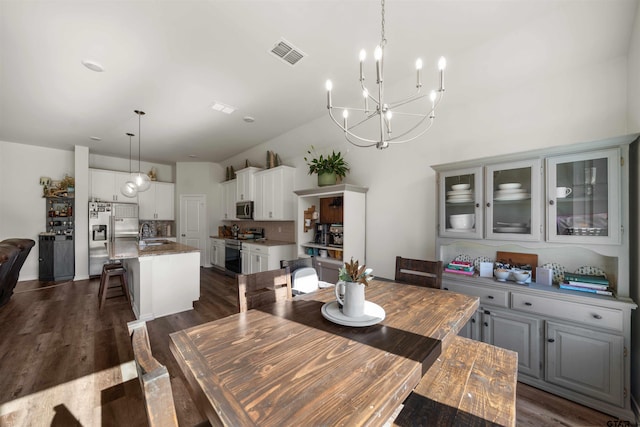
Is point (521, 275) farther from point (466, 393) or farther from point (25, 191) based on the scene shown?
point (25, 191)

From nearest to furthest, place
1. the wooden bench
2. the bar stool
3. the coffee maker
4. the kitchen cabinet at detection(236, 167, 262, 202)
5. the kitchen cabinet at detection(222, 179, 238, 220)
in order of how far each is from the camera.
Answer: the wooden bench
the bar stool
the coffee maker
the kitchen cabinet at detection(236, 167, 262, 202)
the kitchen cabinet at detection(222, 179, 238, 220)

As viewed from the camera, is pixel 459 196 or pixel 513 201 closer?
pixel 513 201

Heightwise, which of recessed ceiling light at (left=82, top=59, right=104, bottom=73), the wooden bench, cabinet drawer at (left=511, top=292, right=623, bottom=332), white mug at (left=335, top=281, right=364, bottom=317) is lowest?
the wooden bench

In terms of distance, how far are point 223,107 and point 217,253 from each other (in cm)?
397

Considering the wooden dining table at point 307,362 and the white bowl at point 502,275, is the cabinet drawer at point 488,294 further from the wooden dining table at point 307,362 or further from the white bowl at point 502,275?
the wooden dining table at point 307,362

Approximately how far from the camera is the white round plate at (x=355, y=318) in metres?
1.27

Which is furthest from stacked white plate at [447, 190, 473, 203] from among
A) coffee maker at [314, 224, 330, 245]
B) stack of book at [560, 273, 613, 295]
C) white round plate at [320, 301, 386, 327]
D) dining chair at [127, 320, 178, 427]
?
dining chair at [127, 320, 178, 427]

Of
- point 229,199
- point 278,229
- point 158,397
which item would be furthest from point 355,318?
point 229,199

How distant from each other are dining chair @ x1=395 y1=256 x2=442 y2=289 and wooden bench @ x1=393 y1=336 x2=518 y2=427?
60cm

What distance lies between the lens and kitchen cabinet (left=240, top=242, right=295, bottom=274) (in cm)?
454

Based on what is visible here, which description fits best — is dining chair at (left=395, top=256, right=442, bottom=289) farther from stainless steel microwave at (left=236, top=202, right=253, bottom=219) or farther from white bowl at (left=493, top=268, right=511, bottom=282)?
stainless steel microwave at (left=236, top=202, right=253, bottom=219)

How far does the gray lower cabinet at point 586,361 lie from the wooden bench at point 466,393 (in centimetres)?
68

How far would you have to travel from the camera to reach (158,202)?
6645 millimetres

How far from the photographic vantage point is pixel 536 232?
6.81 ft
